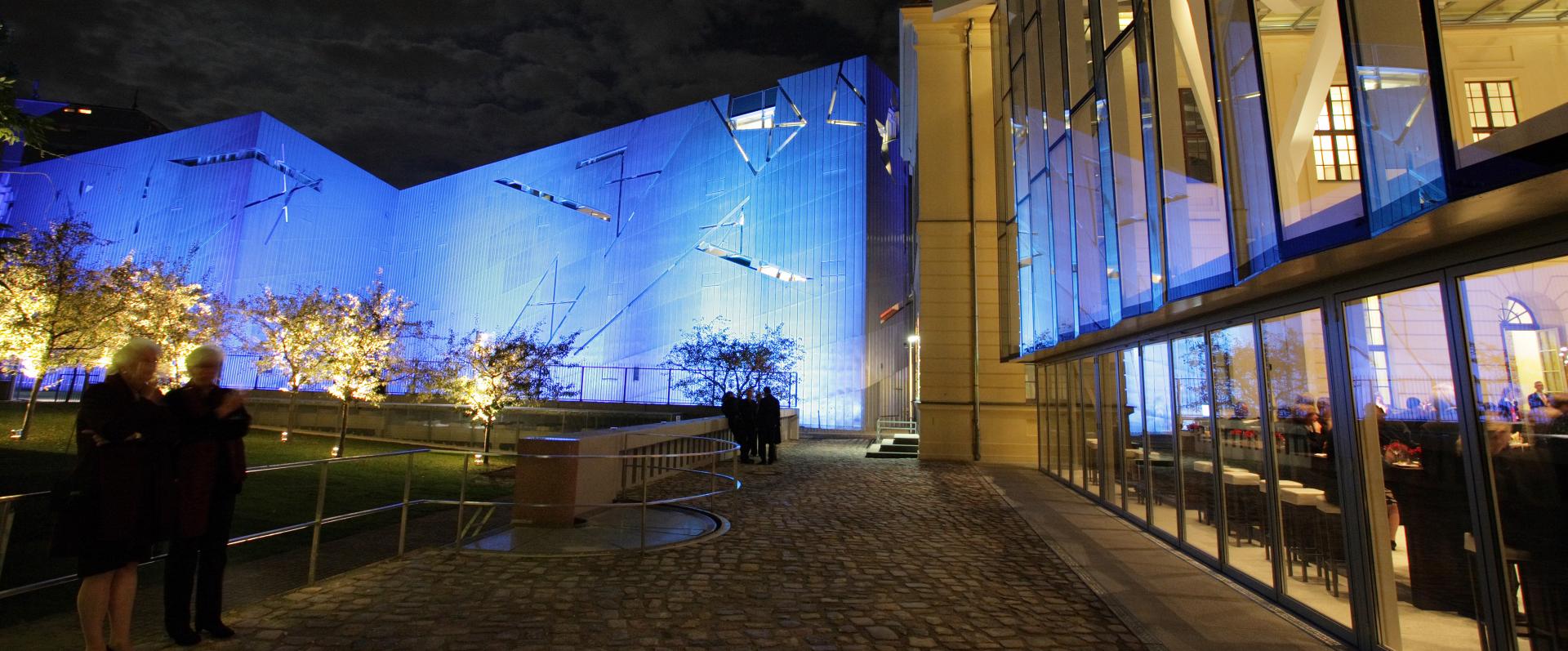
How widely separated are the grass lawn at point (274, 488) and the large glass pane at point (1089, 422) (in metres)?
8.65

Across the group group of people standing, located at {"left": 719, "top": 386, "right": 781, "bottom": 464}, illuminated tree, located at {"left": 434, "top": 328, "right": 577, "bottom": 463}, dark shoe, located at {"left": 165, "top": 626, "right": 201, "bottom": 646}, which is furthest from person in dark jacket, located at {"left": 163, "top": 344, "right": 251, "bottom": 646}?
illuminated tree, located at {"left": 434, "top": 328, "right": 577, "bottom": 463}

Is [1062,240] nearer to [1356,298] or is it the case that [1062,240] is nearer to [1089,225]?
[1089,225]

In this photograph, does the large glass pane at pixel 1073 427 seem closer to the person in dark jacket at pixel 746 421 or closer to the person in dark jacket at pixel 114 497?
the person in dark jacket at pixel 746 421

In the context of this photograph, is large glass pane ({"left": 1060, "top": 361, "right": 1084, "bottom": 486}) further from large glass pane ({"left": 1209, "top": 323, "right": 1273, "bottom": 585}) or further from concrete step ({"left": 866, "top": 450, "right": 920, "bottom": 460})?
concrete step ({"left": 866, "top": 450, "right": 920, "bottom": 460})

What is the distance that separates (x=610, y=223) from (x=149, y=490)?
31918 millimetres

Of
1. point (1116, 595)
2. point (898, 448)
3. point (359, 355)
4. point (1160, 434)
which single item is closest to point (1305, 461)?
point (1116, 595)

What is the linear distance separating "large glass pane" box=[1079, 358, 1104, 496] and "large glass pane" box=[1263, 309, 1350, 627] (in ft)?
16.1

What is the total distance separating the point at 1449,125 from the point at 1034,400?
1420 centimetres

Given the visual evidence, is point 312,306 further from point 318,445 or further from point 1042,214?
point 1042,214

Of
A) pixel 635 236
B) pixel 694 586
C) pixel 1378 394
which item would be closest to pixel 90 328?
pixel 635 236

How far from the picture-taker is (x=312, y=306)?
20062 millimetres

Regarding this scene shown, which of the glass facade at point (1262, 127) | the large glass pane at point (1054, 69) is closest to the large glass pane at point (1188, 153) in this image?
the glass facade at point (1262, 127)

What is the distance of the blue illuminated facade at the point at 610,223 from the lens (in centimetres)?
2869

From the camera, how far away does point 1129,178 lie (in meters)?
7.79
